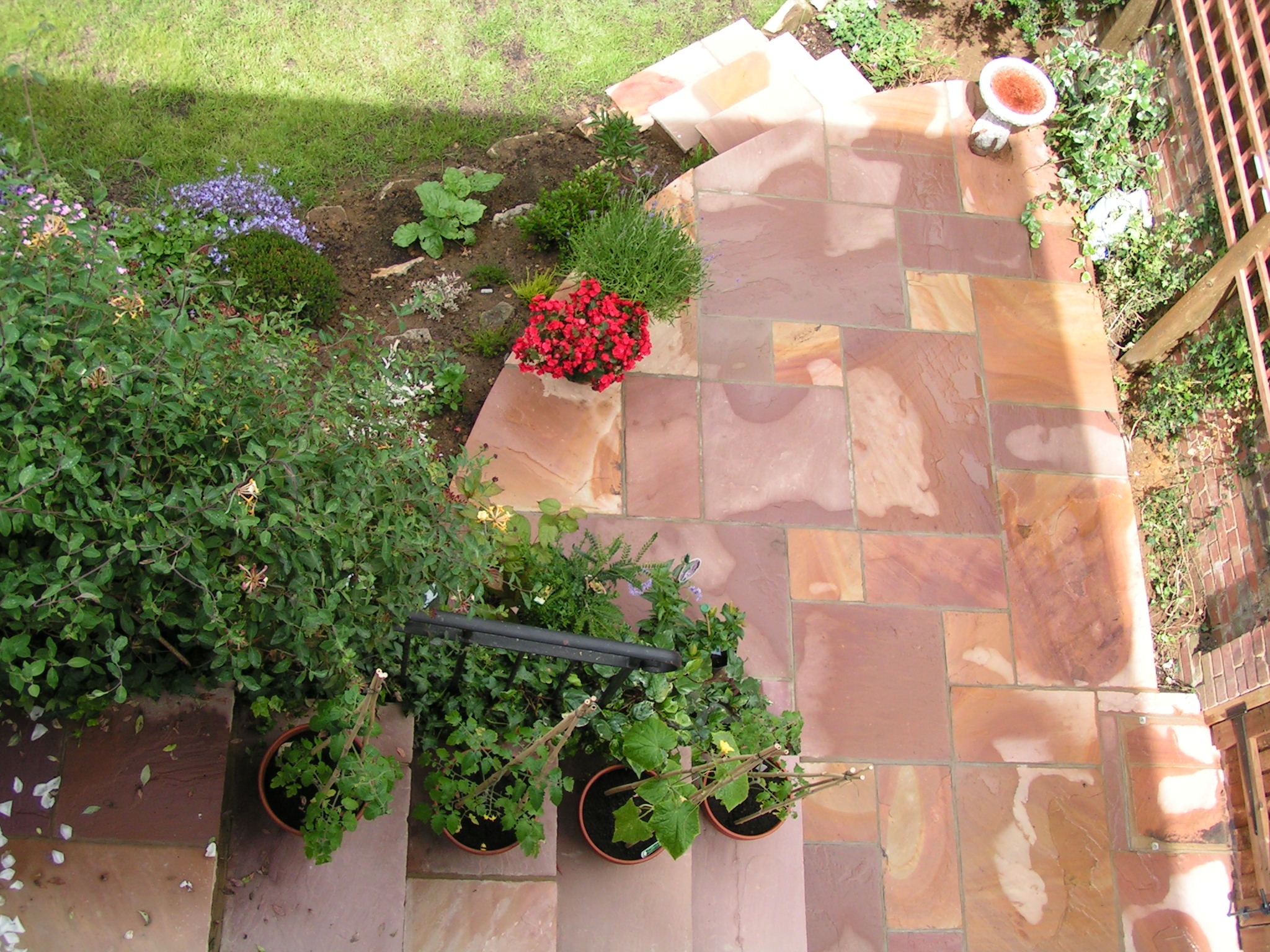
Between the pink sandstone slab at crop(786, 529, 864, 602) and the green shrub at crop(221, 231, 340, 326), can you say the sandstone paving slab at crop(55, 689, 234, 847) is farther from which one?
the pink sandstone slab at crop(786, 529, 864, 602)

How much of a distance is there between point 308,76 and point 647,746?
3813 mm

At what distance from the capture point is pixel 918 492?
3.90m

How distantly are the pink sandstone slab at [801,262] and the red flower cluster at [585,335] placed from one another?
0.65 meters

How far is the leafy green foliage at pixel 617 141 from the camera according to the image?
4.28 metres

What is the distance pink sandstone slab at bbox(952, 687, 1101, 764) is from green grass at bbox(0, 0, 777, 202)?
3.28 meters

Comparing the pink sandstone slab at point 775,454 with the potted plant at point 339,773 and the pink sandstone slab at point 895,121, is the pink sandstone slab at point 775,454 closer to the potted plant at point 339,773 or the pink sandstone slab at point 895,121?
the pink sandstone slab at point 895,121

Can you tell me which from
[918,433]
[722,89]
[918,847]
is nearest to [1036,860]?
[918,847]

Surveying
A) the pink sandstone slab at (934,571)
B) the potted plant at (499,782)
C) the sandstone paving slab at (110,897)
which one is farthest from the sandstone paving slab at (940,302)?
the sandstone paving slab at (110,897)

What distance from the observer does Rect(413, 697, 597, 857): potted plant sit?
2311 millimetres

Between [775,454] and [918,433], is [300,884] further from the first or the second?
[918,433]

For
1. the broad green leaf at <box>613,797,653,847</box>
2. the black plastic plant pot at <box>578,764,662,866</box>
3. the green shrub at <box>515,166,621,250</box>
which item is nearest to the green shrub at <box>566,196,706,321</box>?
the green shrub at <box>515,166,621,250</box>

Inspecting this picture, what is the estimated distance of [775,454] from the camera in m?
3.86

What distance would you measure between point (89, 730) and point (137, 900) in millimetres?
380

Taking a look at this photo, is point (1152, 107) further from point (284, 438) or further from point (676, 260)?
point (284, 438)
